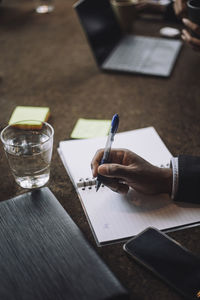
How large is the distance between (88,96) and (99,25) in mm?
386

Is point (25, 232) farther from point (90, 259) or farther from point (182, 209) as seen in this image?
point (182, 209)

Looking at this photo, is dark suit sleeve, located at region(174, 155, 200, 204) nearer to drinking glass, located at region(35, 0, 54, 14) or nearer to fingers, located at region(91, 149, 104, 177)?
fingers, located at region(91, 149, 104, 177)

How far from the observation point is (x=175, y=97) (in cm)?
112

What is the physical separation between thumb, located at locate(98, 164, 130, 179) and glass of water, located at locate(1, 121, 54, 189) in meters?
0.13

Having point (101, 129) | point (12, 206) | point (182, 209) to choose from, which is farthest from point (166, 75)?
point (12, 206)

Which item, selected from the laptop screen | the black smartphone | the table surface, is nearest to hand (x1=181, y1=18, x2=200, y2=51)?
the table surface

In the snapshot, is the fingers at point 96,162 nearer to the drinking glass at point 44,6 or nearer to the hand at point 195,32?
the hand at point 195,32

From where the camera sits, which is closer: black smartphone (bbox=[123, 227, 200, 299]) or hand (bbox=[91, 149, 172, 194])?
black smartphone (bbox=[123, 227, 200, 299])

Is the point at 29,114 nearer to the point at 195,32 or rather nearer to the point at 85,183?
the point at 85,183

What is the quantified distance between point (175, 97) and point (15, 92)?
54cm

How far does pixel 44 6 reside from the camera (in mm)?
1897

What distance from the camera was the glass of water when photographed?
710 millimetres

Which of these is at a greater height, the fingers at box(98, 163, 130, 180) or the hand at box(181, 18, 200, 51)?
the hand at box(181, 18, 200, 51)

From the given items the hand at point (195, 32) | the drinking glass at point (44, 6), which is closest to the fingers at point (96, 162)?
the hand at point (195, 32)
